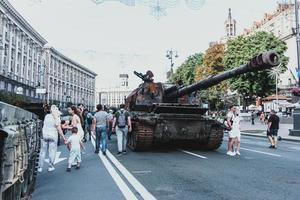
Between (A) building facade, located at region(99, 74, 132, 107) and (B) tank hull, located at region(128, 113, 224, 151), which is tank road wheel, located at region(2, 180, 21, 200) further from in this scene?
(A) building facade, located at region(99, 74, 132, 107)

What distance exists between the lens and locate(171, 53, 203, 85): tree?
8381 centimetres

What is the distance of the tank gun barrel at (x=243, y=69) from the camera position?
10.3 meters

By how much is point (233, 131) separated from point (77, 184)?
7614 mm

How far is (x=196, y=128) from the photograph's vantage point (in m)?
14.5

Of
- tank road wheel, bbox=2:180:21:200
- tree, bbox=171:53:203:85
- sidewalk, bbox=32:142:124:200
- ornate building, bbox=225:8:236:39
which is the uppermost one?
ornate building, bbox=225:8:236:39

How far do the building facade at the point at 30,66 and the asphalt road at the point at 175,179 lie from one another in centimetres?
3048

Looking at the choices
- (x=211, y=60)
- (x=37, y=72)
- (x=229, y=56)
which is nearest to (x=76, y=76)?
(x=37, y=72)

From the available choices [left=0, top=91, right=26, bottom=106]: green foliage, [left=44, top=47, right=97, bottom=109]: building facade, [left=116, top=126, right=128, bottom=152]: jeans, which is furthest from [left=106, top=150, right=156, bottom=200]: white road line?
[left=44, top=47, right=97, bottom=109]: building facade

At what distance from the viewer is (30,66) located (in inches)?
3172

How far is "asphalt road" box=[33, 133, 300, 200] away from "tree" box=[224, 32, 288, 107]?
44.8 m

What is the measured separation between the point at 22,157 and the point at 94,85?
495ft

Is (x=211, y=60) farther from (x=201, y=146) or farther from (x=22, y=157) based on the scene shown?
(x=22, y=157)

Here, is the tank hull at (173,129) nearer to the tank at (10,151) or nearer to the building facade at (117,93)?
the tank at (10,151)

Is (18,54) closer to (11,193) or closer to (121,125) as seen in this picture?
(121,125)
